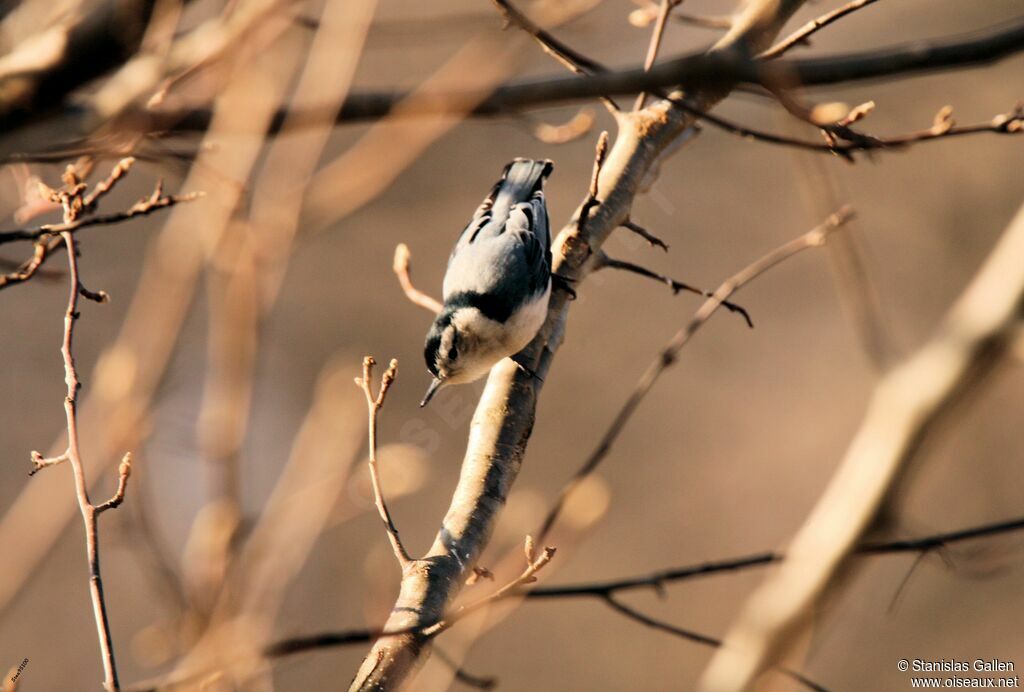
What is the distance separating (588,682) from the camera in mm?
5969

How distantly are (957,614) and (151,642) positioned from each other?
5.78 m

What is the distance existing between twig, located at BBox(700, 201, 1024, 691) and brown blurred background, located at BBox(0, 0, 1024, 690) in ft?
13.3

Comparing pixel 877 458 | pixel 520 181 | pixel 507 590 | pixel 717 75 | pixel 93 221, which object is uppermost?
pixel 520 181

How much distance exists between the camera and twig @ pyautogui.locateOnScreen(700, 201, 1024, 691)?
0.82 m

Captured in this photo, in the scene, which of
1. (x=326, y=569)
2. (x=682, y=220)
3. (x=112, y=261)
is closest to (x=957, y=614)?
(x=682, y=220)

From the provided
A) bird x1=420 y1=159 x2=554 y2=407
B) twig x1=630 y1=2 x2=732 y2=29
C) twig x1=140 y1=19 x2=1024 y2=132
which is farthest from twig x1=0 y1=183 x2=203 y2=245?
twig x1=630 y1=2 x2=732 y2=29

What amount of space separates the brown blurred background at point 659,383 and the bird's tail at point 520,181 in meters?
1.17

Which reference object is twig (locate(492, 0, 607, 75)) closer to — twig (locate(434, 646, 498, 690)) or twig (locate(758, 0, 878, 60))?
twig (locate(758, 0, 878, 60))

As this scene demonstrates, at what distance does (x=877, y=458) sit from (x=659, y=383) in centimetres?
613

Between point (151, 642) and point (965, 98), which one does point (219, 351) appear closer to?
point (151, 642)

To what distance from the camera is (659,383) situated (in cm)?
691

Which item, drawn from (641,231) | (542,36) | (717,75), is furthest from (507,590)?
(641,231)

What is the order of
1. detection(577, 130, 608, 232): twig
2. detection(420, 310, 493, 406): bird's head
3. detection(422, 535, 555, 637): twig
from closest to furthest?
detection(422, 535, 555, 637): twig → detection(577, 130, 608, 232): twig → detection(420, 310, 493, 406): bird's head

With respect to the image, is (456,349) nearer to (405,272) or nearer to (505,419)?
(405,272)
